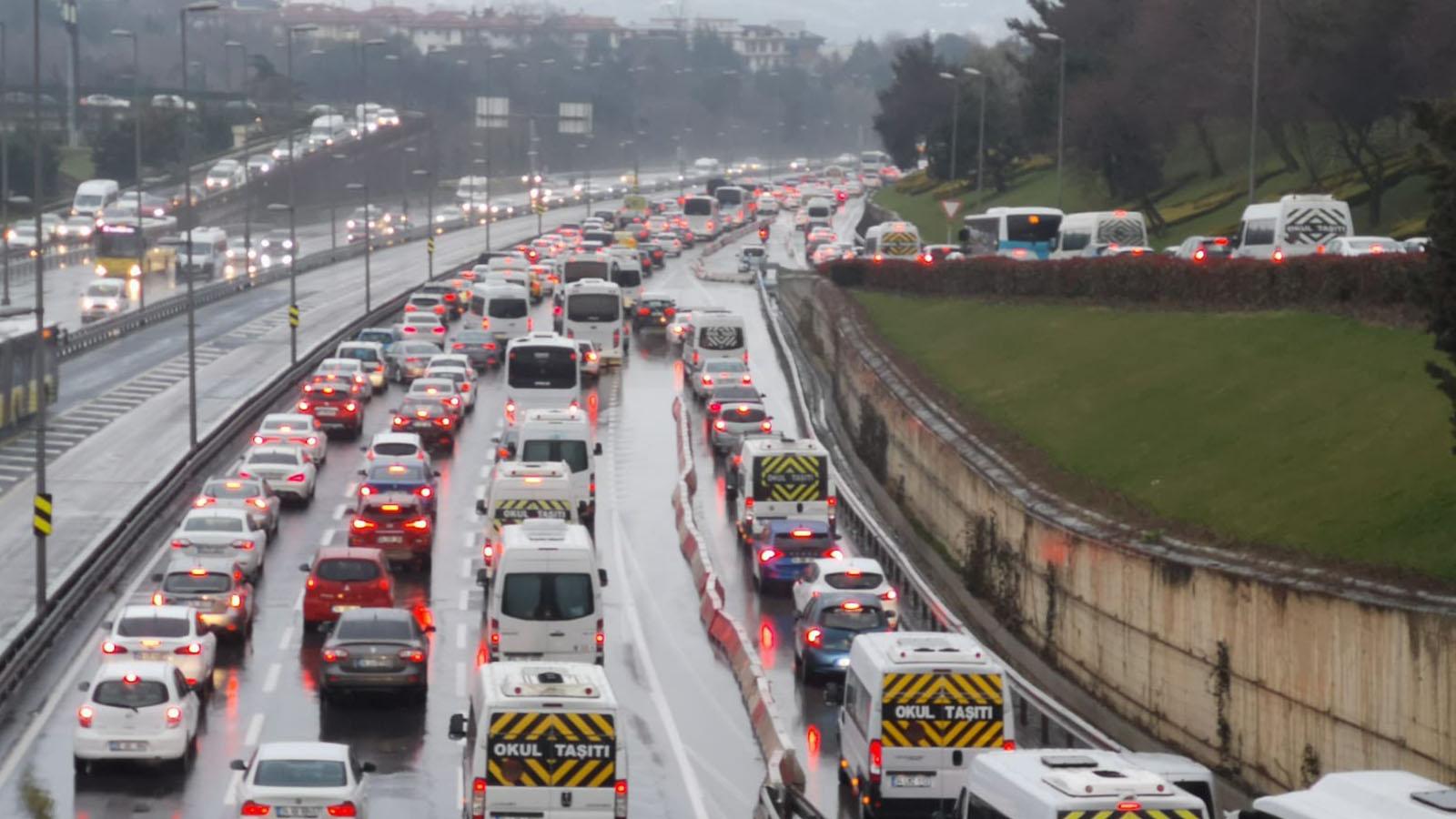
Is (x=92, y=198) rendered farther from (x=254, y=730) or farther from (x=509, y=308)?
(x=254, y=730)

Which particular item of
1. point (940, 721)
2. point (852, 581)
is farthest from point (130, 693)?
point (852, 581)

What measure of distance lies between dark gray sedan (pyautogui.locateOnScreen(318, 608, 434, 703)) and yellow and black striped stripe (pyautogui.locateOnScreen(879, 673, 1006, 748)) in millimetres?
10019

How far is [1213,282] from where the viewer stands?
164 feet

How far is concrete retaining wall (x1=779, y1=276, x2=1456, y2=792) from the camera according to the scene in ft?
83.5

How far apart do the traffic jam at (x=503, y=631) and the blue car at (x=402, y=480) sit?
81 mm

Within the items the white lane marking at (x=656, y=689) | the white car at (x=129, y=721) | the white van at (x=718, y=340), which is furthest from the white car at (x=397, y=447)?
the white car at (x=129, y=721)

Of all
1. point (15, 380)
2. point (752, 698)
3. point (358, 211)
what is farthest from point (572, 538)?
point (358, 211)

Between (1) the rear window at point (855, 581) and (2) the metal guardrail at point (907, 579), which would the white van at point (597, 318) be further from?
(1) the rear window at point (855, 581)

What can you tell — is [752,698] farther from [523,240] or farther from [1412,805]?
[523,240]

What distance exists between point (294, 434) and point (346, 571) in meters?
18.6

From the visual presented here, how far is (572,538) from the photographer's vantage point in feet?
121

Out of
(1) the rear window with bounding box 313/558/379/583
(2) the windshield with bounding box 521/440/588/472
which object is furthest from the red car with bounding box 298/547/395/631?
(2) the windshield with bounding box 521/440/588/472

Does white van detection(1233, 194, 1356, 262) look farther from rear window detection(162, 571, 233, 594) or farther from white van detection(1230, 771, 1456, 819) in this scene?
white van detection(1230, 771, 1456, 819)

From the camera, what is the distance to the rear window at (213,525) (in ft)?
150
